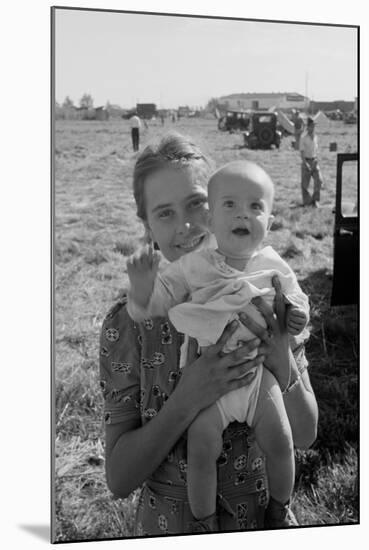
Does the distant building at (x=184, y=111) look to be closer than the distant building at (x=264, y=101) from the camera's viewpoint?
Yes

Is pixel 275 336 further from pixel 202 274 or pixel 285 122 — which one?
pixel 285 122

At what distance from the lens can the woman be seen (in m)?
2.82

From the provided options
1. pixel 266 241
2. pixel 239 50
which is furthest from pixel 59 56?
pixel 266 241

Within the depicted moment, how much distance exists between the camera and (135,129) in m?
3.18

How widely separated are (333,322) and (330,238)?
334 millimetres

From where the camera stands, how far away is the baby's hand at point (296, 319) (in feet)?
9.69

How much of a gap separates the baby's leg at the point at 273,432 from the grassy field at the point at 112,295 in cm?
43

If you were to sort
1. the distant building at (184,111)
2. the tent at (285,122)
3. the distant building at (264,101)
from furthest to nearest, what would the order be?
1. the tent at (285,122)
2. the distant building at (264,101)
3. the distant building at (184,111)

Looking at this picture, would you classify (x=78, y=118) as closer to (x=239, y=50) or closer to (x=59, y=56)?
(x=59, y=56)

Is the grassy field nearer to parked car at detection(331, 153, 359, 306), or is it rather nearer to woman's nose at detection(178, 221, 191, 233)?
parked car at detection(331, 153, 359, 306)

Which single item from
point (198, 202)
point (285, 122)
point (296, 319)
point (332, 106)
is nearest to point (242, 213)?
point (198, 202)

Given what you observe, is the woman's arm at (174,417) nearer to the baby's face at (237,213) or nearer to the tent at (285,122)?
the baby's face at (237,213)

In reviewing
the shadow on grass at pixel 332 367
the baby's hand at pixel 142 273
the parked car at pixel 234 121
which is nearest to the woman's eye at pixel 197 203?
the baby's hand at pixel 142 273

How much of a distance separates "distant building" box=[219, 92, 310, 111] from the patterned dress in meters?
0.96
